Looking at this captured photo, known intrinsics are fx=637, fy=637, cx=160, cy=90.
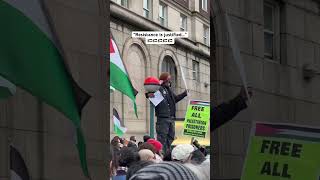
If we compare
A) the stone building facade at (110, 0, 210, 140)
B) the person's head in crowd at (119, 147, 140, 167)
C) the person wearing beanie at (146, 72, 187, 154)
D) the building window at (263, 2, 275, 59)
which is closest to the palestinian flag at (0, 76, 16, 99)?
the person's head in crowd at (119, 147, 140, 167)

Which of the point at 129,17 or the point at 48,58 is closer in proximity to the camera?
the point at 48,58

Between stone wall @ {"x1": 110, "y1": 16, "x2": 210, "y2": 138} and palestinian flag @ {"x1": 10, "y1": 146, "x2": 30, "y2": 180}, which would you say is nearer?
palestinian flag @ {"x1": 10, "y1": 146, "x2": 30, "y2": 180}

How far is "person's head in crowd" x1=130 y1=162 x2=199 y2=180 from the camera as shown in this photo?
302cm

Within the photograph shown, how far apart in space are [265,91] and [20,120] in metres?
3.13

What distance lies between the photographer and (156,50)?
92.7 feet

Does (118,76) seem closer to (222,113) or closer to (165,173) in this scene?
(222,113)

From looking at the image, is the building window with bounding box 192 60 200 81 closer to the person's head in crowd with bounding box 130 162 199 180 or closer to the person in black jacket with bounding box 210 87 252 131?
the person in black jacket with bounding box 210 87 252 131

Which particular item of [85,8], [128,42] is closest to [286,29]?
[85,8]

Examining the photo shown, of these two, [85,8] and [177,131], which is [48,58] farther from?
[177,131]

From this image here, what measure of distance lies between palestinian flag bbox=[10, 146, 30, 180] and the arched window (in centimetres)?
2597

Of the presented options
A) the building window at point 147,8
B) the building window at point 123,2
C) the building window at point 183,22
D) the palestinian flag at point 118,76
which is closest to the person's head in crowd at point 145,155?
the palestinian flag at point 118,76

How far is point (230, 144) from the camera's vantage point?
5.82 metres

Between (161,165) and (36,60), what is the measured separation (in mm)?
1293

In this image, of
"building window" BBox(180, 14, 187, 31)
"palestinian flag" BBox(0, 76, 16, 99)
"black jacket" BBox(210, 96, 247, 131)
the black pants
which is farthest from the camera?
"building window" BBox(180, 14, 187, 31)
